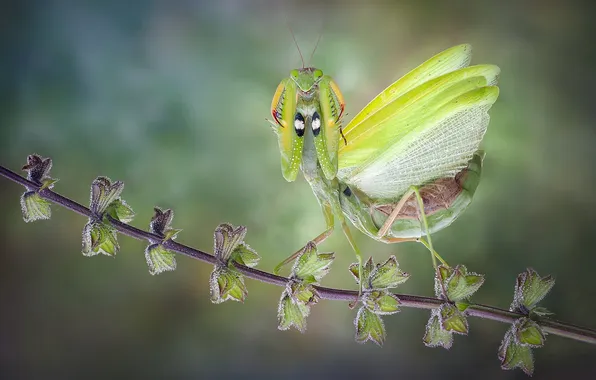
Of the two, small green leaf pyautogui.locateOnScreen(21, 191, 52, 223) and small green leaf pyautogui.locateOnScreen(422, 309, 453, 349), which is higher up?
small green leaf pyautogui.locateOnScreen(21, 191, 52, 223)

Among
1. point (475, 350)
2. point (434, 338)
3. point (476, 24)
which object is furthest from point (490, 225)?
point (434, 338)

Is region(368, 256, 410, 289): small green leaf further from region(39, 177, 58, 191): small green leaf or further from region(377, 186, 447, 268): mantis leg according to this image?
region(39, 177, 58, 191): small green leaf

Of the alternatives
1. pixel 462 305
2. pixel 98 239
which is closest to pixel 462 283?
pixel 462 305

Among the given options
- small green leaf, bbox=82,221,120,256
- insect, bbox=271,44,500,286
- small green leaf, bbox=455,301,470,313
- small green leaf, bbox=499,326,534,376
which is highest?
insect, bbox=271,44,500,286

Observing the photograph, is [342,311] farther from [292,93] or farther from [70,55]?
[70,55]

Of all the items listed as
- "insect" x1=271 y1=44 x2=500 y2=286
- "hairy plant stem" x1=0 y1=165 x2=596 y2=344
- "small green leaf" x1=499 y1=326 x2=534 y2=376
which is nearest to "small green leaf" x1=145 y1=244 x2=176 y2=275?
"hairy plant stem" x1=0 y1=165 x2=596 y2=344

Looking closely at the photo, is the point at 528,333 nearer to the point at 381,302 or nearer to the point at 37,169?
the point at 381,302
